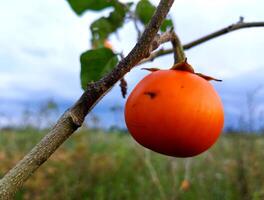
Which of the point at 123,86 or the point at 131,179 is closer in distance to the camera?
the point at 123,86

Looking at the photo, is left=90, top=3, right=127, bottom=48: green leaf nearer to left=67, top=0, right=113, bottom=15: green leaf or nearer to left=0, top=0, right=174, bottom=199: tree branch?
left=67, top=0, right=113, bottom=15: green leaf

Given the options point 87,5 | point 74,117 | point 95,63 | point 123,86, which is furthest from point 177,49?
point 87,5

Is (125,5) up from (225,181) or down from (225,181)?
up

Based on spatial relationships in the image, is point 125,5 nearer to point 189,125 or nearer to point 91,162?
point 189,125

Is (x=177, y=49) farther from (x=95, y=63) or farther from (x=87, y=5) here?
(x=87, y=5)

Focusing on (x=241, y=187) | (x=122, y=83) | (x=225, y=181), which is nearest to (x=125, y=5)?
(x=122, y=83)

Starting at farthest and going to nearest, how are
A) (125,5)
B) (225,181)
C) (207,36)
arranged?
(225,181) < (125,5) < (207,36)
